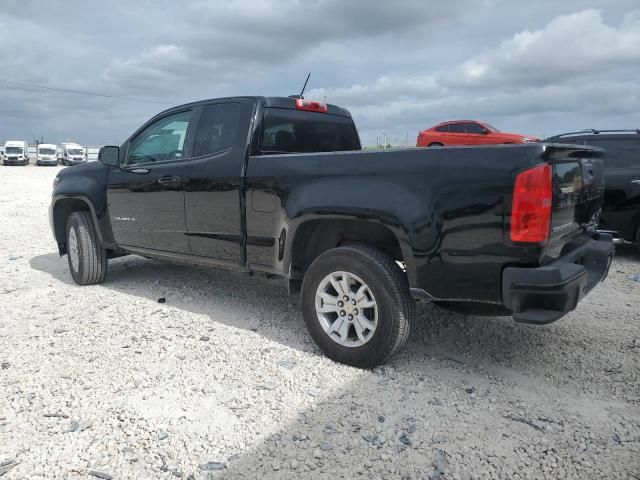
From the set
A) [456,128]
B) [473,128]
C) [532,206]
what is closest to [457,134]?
[456,128]

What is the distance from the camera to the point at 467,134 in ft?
57.9

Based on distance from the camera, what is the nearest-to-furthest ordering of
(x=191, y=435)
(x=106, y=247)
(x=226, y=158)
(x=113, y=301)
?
1. (x=191, y=435)
2. (x=226, y=158)
3. (x=113, y=301)
4. (x=106, y=247)

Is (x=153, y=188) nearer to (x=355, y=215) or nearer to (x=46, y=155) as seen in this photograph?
(x=355, y=215)

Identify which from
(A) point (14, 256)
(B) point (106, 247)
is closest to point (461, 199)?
(B) point (106, 247)

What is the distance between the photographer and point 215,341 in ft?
12.4

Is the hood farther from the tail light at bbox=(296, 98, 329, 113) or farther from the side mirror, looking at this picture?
the tail light at bbox=(296, 98, 329, 113)

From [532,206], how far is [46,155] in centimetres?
4474

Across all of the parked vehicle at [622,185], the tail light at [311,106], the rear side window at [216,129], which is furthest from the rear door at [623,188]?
the rear side window at [216,129]

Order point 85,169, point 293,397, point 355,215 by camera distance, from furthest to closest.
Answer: point 85,169 → point 355,215 → point 293,397

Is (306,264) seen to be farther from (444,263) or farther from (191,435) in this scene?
(191,435)

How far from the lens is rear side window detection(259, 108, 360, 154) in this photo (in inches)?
160

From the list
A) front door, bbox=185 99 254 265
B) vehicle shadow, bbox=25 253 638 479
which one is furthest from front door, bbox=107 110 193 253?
vehicle shadow, bbox=25 253 638 479

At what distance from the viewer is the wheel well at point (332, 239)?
3.38 metres

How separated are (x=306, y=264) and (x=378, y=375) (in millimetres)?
966
